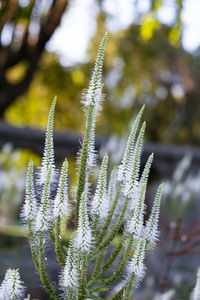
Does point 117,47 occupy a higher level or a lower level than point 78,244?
higher

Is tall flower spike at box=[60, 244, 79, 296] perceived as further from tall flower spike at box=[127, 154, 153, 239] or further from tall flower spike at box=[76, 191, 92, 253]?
tall flower spike at box=[127, 154, 153, 239]

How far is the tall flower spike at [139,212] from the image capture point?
148 cm

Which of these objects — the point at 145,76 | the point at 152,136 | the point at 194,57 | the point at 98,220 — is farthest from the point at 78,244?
the point at 194,57

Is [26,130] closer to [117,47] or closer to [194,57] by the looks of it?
[117,47]

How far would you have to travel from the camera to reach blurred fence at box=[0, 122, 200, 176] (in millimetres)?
7129

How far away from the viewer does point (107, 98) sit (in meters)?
16.2

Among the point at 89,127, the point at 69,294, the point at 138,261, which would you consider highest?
the point at 89,127

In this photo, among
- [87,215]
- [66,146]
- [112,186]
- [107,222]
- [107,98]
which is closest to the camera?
[87,215]

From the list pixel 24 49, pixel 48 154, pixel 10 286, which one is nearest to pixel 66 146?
pixel 24 49

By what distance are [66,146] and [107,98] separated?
29.2 ft

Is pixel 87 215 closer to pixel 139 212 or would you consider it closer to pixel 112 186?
pixel 139 212

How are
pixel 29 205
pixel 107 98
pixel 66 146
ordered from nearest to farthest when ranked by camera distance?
pixel 29 205, pixel 66 146, pixel 107 98

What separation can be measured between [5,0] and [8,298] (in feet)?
7.09

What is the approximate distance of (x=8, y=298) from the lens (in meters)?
1.41
